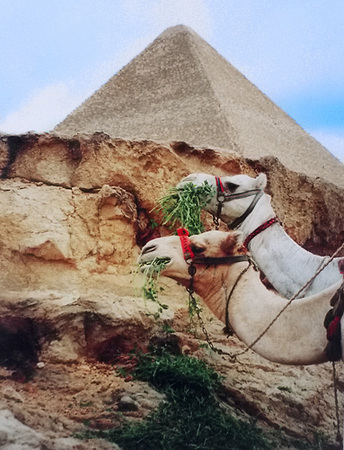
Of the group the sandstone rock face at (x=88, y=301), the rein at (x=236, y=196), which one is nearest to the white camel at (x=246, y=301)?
the sandstone rock face at (x=88, y=301)

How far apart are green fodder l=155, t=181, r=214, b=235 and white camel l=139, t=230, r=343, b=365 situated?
0.98m

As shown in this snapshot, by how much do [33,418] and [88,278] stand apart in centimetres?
169

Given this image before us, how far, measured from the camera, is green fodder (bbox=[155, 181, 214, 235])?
3814 millimetres

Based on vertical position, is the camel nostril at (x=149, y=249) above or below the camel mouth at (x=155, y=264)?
above

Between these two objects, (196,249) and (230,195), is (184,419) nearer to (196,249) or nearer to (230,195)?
(196,249)

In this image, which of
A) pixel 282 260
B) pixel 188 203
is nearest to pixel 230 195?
pixel 188 203

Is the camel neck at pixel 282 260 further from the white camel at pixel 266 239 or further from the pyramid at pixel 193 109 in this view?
the pyramid at pixel 193 109

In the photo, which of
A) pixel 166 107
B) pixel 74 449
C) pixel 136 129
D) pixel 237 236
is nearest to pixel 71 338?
pixel 74 449

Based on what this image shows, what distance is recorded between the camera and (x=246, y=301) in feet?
8.94

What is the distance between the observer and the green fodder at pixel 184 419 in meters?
3.00

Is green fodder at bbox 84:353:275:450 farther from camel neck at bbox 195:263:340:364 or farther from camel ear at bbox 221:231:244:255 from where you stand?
camel ear at bbox 221:231:244:255

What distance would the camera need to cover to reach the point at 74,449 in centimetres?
267

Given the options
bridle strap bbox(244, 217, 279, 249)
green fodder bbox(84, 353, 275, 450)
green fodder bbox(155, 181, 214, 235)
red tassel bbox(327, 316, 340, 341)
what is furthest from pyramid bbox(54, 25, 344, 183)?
red tassel bbox(327, 316, 340, 341)

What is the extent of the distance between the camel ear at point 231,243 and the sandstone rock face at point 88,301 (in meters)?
0.66
